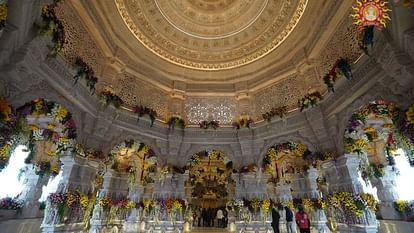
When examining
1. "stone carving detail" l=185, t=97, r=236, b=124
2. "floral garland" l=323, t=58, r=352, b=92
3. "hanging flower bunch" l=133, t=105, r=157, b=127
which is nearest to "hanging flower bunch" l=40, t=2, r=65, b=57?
"hanging flower bunch" l=133, t=105, r=157, b=127

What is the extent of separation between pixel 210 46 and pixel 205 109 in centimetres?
329

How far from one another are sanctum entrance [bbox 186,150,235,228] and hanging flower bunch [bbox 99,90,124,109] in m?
7.26

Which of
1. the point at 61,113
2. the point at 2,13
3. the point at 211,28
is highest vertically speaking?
the point at 211,28

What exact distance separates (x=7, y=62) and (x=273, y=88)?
29.6ft

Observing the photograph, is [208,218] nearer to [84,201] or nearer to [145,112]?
[145,112]

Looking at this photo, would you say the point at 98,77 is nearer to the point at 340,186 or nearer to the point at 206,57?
the point at 206,57

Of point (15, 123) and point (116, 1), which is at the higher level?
point (116, 1)

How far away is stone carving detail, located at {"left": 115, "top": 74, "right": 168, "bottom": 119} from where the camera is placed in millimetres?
8680

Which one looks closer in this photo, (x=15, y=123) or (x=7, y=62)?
(x=7, y=62)

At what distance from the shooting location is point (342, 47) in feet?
22.6

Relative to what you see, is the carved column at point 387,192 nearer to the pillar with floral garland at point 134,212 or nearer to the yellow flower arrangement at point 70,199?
the pillar with floral garland at point 134,212

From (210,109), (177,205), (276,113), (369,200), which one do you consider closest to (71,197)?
(177,205)

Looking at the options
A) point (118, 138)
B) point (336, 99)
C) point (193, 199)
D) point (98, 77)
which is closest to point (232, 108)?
point (336, 99)

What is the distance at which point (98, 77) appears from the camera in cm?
775
